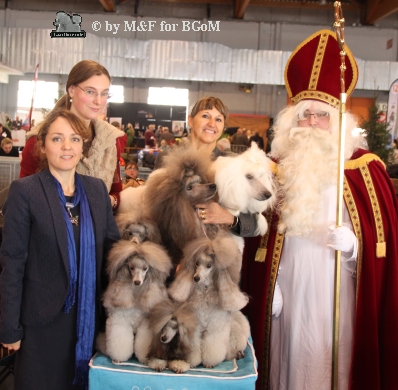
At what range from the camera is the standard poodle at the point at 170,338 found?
1591mm

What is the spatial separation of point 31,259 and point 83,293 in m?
0.25

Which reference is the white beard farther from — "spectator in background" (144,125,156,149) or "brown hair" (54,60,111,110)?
"spectator in background" (144,125,156,149)

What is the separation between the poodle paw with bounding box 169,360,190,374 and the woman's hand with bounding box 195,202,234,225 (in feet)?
1.89

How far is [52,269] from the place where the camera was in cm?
174

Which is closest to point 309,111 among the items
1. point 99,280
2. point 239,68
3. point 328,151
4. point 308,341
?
point 328,151

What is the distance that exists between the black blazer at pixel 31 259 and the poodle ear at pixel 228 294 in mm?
621

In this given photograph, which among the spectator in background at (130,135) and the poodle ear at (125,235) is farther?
the spectator in background at (130,135)

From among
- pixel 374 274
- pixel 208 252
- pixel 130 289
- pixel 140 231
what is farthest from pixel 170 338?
pixel 374 274

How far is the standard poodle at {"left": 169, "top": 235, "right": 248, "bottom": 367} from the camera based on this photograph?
161 cm

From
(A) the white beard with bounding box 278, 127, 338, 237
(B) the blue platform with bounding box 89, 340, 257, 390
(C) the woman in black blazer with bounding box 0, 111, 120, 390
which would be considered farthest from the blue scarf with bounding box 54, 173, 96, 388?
(A) the white beard with bounding box 278, 127, 338, 237

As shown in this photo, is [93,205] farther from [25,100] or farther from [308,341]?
[25,100]

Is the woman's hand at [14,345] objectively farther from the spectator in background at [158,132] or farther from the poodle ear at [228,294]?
the spectator in background at [158,132]

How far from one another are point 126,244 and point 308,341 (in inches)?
49.8

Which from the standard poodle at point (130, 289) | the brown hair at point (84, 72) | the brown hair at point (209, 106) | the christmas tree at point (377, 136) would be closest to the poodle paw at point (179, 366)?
the standard poodle at point (130, 289)
